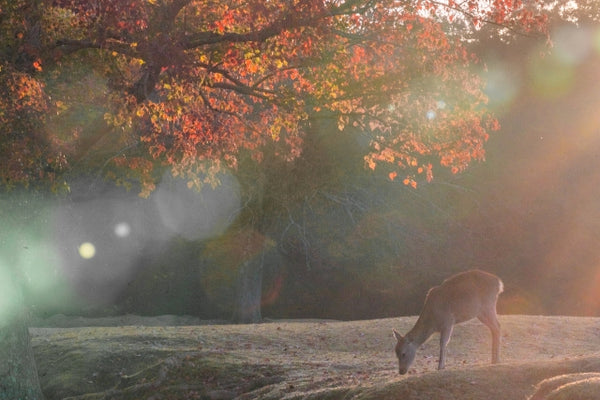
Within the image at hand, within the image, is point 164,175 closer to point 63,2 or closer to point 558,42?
point 558,42

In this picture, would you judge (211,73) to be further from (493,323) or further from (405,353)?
(493,323)

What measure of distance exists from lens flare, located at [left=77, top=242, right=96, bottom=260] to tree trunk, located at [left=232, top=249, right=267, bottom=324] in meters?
10.5

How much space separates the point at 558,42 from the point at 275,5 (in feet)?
93.0

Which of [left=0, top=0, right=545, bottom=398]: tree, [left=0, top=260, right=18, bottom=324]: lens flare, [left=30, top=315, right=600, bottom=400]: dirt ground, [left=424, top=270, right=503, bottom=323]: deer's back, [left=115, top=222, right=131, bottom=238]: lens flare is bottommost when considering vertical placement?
[left=30, top=315, right=600, bottom=400]: dirt ground

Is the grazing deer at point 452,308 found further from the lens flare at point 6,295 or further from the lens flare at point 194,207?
the lens flare at point 194,207

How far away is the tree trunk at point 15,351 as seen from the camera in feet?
45.9

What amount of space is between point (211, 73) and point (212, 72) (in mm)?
644

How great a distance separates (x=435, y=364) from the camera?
16750 millimetres

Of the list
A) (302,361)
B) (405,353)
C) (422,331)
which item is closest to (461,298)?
(422,331)

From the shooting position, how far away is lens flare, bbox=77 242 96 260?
129ft

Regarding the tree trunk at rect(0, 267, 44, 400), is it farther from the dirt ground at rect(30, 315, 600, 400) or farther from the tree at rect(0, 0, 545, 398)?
the tree at rect(0, 0, 545, 398)

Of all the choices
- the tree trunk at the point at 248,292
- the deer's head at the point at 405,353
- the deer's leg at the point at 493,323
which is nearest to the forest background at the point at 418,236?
the tree trunk at the point at 248,292

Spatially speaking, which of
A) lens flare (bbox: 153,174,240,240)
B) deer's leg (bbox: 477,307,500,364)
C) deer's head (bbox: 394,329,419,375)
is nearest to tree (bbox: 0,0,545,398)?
deer's leg (bbox: 477,307,500,364)

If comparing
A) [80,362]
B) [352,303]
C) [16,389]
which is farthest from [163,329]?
[352,303]
